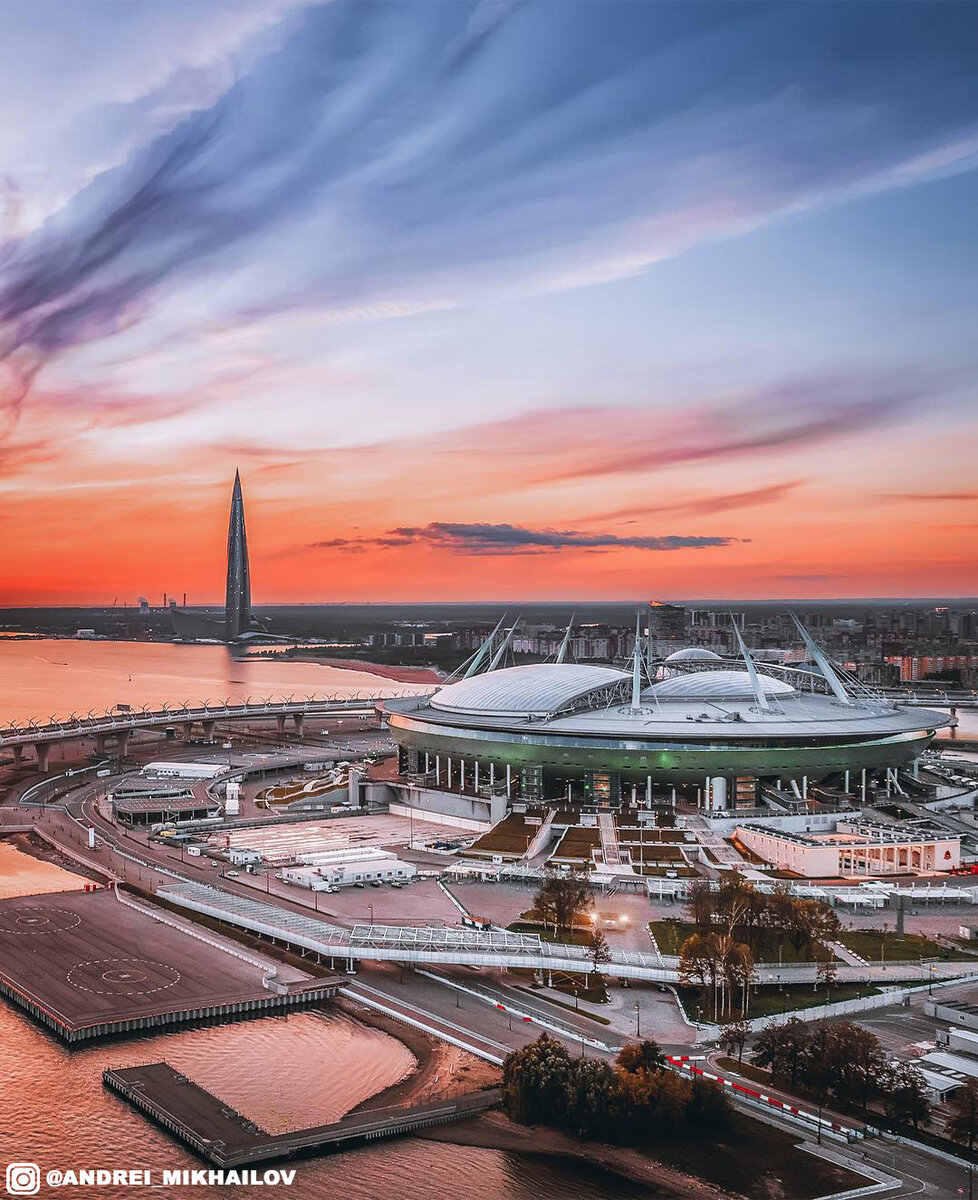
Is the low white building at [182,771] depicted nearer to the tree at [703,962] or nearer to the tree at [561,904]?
the tree at [561,904]

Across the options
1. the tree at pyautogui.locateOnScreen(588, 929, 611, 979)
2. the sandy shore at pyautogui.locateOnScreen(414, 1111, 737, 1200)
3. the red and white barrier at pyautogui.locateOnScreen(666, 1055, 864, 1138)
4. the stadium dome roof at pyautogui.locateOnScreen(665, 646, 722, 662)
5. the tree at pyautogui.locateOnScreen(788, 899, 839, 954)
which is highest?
the stadium dome roof at pyautogui.locateOnScreen(665, 646, 722, 662)

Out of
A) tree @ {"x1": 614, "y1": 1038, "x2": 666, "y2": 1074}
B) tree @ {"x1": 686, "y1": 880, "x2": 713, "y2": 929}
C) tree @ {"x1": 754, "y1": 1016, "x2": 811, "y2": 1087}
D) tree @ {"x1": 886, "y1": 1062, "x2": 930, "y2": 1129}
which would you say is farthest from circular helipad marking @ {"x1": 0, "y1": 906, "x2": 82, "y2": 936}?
tree @ {"x1": 886, "y1": 1062, "x2": 930, "y2": 1129}

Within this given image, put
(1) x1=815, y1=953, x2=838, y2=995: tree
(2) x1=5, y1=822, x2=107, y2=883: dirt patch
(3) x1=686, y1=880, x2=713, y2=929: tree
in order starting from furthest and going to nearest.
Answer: (2) x1=5, y1=822, x2=107, y2=883: dirt patch, (3) x1=686, y1=880, x2=713, y2=929: tree, (1) x1=815, y1=953, x2=838, y2=995: tree

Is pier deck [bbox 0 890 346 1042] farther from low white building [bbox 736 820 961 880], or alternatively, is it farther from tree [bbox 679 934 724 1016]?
low white building [bbox 736 820 961 880]

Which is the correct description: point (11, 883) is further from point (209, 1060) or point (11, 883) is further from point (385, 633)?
point (385, 633)

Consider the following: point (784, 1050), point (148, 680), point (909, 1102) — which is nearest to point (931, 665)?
point (148, 680)

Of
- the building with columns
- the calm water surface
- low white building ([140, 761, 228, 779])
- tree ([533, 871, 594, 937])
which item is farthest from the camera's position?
the calm water surface

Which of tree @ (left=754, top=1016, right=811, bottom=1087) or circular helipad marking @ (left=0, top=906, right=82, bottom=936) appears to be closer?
tree @ (left=754, top=1016, right=811, bottom=1087)

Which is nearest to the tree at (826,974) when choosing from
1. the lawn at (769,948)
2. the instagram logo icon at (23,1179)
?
the lawn at (769,948)
